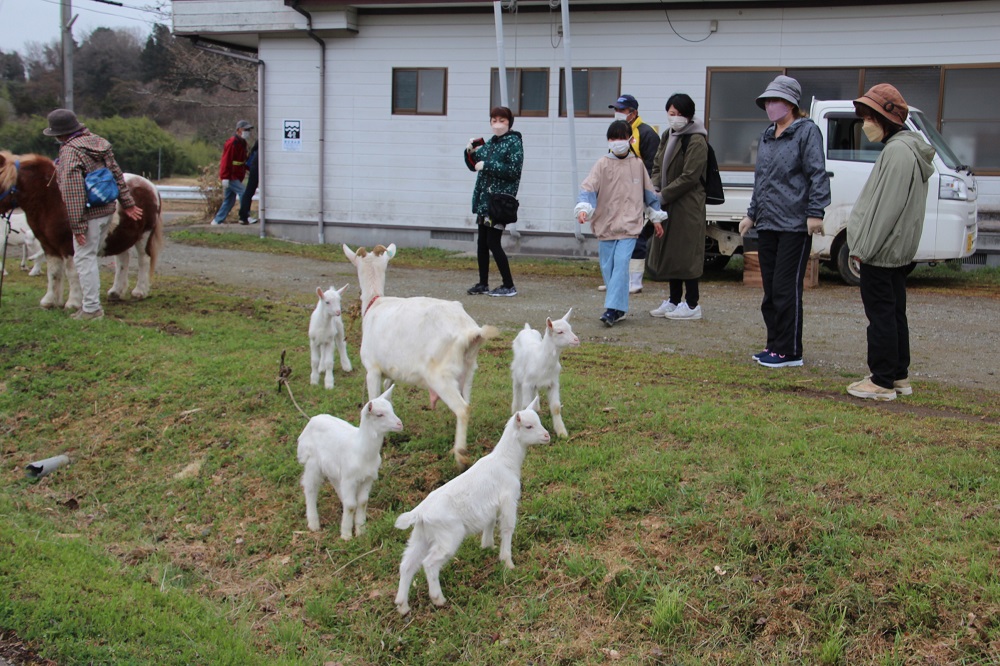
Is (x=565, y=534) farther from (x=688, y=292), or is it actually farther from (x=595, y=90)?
(x=595, y=90)

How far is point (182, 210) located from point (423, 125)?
1204 cm

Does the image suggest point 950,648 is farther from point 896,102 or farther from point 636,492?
point 896,102

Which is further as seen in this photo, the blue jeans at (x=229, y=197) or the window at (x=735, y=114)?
the blue jeans at (x=229, y=197)

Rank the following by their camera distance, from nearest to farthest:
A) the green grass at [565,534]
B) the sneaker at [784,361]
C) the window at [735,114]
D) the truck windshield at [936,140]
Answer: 1. the green grass at [565,534]
2. the sneaker at [784,361]
3. the truck windshield at [936,140]
4. the window at [735,114]

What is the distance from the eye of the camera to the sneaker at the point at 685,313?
407 inches

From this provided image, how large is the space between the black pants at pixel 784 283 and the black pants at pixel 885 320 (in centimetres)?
89

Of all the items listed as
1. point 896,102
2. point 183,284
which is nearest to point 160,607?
point 896,102

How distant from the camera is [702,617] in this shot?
4574mm

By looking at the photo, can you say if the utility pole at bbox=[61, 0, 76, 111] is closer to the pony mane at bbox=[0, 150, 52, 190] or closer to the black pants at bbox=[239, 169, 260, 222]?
the black pants at bbox=[239, 169, 260, 222]

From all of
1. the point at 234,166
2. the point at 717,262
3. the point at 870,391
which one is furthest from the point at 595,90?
the point at 870,391

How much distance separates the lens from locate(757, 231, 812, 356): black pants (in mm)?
7852

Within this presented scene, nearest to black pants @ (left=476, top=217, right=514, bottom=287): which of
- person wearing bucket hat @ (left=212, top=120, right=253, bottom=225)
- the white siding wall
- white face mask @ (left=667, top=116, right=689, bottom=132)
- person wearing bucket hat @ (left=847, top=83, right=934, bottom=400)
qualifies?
white face mask @ (left=667, top=116, right=689, bottom=132)

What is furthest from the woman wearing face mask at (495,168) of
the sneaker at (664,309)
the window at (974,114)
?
the window at (974,114)

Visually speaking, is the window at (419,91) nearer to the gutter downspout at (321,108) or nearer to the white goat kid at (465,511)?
the gutter downspout at (321,108)
